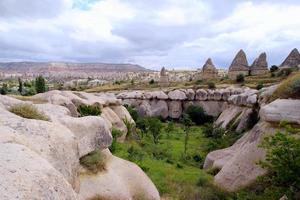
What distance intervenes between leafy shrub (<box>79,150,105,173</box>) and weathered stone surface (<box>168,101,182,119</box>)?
34.0 meters

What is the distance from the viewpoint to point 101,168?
33.5 ft

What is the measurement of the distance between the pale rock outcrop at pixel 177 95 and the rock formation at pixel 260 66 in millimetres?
12621

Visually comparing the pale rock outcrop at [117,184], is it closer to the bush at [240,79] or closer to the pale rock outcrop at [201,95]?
the pale rock outcrop at [201,95]

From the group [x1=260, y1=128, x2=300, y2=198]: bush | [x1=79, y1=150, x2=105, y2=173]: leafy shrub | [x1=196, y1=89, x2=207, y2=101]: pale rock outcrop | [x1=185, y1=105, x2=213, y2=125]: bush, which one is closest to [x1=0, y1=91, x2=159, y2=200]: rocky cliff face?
[x1=79, y1=150, x2=105, y2=173]: leafy shrub

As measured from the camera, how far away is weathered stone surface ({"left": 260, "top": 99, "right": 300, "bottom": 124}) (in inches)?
502

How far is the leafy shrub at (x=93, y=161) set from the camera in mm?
9844

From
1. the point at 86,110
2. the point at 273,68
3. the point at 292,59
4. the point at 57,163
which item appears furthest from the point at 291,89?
the point at 273,68

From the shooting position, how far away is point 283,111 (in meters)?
13.1

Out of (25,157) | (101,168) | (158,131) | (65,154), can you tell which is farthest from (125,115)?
(25,157)

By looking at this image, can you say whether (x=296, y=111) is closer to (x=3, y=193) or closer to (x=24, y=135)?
(x=24, y=135)

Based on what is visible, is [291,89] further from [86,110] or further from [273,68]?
[273,68]

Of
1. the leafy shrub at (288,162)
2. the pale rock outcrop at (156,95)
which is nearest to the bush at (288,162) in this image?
the leafy shrub at (288,162)

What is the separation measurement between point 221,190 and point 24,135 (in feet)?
28.9

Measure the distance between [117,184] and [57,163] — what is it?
4.20 meters
